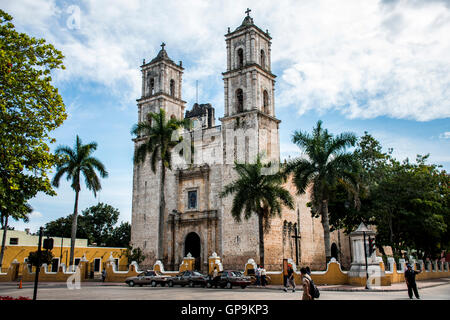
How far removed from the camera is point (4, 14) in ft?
37.3

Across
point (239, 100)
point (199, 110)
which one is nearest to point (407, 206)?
point (239, 100)

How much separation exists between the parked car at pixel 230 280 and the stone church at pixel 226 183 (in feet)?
28.1

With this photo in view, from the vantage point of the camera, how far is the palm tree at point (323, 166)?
882 inches

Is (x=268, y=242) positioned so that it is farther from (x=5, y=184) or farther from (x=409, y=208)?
(x=5, y=184)

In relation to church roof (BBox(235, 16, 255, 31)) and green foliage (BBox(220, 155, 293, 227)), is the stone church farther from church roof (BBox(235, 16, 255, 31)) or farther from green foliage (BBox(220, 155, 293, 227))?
green foliage (BBox(220, 155, 293, 227))

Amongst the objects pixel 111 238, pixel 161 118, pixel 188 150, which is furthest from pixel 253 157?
pixel 111 238

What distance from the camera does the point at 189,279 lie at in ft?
73.8

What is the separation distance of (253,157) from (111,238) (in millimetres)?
41242

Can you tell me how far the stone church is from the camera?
3075cm

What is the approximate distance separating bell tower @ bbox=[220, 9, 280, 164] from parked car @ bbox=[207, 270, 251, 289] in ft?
39.0

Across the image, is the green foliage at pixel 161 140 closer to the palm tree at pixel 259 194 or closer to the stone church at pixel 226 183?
the stone church at pixel 226 183

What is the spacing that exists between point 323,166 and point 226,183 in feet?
34.6

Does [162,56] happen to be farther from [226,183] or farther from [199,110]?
[199,110]

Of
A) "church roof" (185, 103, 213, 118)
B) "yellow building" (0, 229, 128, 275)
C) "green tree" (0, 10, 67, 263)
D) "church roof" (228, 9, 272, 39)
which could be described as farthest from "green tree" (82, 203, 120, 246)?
"green tree" (0, 10, 67, 263)
